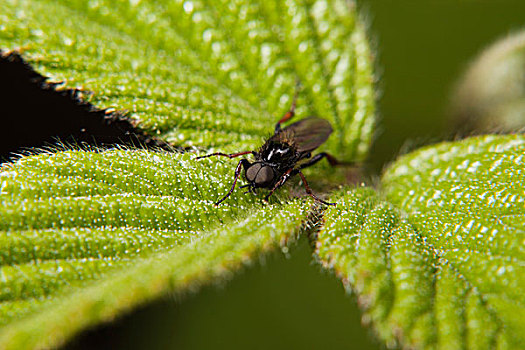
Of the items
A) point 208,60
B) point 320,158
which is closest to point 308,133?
point 320,158

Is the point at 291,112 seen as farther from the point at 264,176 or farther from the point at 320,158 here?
the point at 264,176

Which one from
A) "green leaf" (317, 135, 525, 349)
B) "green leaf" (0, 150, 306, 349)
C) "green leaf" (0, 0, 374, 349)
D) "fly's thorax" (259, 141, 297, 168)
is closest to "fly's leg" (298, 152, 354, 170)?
"fly's thorax" (259, 141, 297, 168)

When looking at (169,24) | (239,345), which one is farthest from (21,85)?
(239,345)

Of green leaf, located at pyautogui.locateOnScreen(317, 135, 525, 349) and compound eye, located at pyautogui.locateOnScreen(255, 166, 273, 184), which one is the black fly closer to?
compound eye, located at pyautogui.locateOnScreen(255, 166, 273, 184)

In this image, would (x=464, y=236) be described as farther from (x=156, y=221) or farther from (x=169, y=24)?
(x=169, y=24)

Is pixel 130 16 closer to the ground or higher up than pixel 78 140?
higher up

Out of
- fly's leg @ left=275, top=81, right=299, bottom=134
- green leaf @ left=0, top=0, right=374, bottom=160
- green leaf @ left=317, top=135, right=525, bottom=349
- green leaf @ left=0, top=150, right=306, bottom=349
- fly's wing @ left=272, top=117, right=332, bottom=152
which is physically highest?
green leaf @ left=0, top=0, right=374, bottom=160
